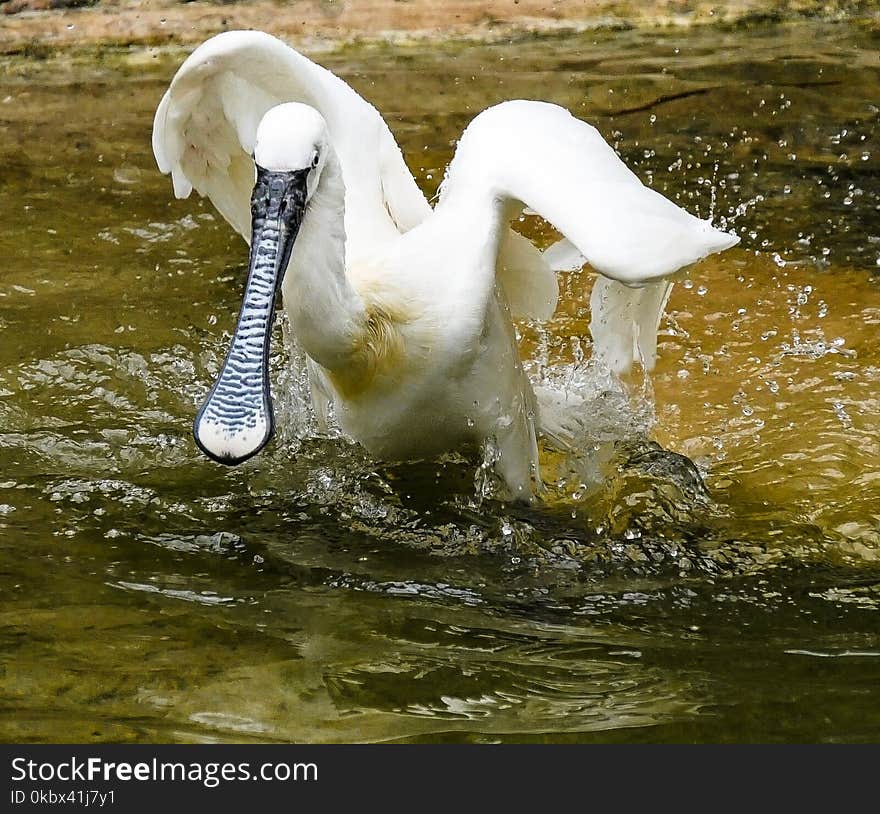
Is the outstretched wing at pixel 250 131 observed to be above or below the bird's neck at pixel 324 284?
above

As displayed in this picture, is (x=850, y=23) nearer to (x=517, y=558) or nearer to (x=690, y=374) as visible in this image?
(x=690, y=374)

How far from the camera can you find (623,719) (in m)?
3.05

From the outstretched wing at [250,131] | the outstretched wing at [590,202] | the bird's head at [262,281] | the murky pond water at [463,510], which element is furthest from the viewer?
the outstretched wing at [250,131]

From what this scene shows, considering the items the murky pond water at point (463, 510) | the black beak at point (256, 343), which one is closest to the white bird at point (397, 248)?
the black beak at point (256, 343)

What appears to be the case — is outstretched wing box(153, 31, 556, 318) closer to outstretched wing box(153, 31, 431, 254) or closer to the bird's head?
outstretched wing box(153, 31, 431, 254)

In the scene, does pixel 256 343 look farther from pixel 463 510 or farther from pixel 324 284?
pixel 463 510

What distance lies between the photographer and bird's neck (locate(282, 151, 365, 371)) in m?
3.69

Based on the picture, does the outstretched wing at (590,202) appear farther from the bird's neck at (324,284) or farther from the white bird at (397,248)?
the bird's neck at (324,284)

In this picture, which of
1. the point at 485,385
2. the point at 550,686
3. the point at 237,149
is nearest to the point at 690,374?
the point at 485,385

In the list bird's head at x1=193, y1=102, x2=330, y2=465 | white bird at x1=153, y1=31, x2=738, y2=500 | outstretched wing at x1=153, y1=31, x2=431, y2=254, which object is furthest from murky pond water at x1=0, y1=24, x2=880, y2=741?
outstretched wing at x1=153, y1=31, x2=431, y2=254

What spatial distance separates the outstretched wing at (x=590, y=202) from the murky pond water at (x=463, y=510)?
589 millimetres

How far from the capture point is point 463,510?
4352mm

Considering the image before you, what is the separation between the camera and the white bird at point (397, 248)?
3.59m

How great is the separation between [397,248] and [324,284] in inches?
19.4
